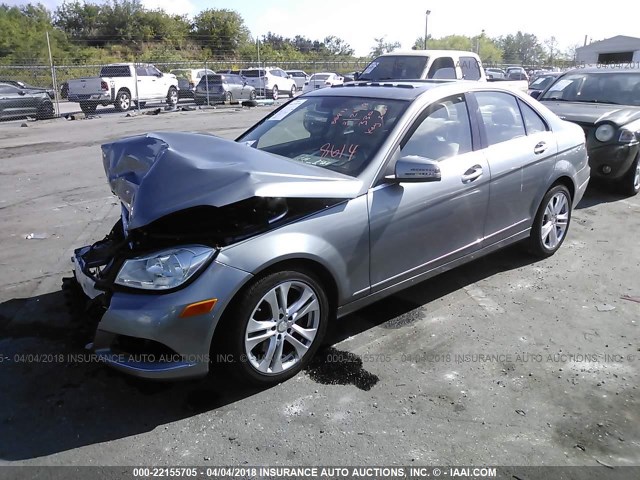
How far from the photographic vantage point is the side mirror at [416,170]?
344 cm

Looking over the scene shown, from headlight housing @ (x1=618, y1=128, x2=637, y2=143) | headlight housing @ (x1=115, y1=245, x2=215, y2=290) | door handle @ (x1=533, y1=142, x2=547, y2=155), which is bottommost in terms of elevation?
headlight housing @ (x1=115, y1=245, x2=215, y2=290)

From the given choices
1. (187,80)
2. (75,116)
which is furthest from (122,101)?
(187,80)

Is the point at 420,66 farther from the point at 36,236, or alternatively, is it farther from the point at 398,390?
the point at 398,390

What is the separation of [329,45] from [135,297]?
7739 centimetres

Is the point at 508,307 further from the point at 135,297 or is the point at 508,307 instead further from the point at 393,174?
the point at 135,297

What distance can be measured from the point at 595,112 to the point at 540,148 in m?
3.58

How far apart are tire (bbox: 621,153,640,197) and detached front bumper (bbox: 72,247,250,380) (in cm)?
675

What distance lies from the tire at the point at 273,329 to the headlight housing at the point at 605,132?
5.63 metres

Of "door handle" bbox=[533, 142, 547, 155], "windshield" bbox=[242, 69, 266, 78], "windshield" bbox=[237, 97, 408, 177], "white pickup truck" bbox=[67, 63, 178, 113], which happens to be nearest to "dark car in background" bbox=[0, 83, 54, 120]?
"white pickup truck" bbox=[67, 63, 178, 113]

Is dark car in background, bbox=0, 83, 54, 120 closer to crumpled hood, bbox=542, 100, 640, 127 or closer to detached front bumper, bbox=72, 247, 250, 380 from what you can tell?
crumpled hood, bbox=542, 100, 640, 127

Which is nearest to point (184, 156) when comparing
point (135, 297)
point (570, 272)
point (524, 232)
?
point (135, 297)

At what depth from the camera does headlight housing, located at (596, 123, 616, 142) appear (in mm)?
7113

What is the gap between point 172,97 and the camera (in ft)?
80.1

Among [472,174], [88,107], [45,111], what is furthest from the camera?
[88,107]
